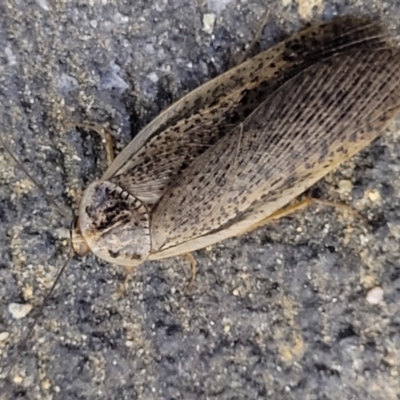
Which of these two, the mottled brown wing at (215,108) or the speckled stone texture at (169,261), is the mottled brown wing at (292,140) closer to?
the mottled brown wing at (215,108)

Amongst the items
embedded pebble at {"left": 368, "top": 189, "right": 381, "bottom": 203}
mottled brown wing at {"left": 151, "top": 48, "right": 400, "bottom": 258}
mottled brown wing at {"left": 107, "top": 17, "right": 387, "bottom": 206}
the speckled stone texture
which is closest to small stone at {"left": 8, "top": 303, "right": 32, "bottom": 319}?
the speckled stone texture

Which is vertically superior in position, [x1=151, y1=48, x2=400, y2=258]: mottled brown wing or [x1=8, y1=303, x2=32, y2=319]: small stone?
[x1=151, y1=48, x2=400, y2=258]: mottled brown wing

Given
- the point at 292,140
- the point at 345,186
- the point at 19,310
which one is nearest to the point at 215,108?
the point at 292,140

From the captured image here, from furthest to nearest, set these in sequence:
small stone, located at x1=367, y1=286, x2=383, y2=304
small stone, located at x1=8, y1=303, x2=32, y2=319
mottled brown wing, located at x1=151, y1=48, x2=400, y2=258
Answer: small stone, located at x1=8, y1=303, x2=32, y2=319, small stone, located at x1=367, y1=286, x2=383, y2=304, mottled brown wing, located at x1=151, y1=48, x2=400, y2=258

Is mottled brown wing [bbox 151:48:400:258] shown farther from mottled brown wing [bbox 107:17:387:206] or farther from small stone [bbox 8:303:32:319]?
small stone [bbox 8:303:32:319]

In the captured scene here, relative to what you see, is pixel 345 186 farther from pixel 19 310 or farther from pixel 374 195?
pixel 19 310

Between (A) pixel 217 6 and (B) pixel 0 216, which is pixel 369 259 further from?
(B) pixel 0 216
